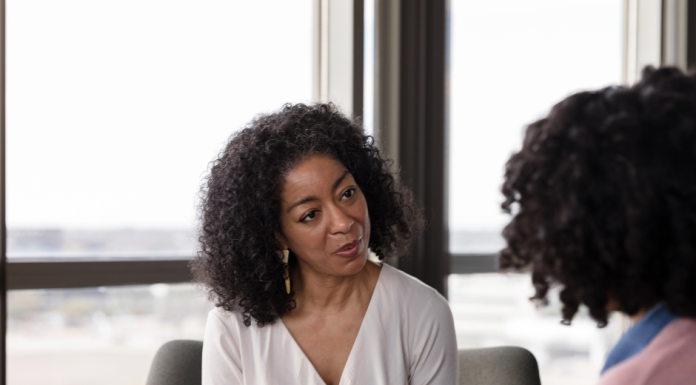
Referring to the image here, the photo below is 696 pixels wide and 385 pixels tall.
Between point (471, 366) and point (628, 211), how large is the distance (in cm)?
126

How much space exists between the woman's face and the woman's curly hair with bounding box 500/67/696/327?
757 mm

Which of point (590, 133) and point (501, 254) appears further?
point (501, 254)

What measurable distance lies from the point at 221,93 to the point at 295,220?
0.89 m

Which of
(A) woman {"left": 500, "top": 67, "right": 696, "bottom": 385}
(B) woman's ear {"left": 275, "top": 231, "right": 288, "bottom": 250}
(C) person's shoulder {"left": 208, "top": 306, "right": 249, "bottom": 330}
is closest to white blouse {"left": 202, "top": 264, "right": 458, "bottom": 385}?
(C) person's shoulder {"left": 208, "top": 306, "right": 249, "bottom": 330}

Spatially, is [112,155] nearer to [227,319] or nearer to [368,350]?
[227,319]

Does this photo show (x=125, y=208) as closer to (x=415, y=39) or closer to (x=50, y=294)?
(x=50, y=294)

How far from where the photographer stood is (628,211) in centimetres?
69

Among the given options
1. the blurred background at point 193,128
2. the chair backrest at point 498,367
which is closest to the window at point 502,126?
the blurred background at point 193,128

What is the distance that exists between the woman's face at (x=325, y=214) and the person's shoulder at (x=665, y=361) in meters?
0.87

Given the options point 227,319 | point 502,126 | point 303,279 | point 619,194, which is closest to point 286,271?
point 303,279

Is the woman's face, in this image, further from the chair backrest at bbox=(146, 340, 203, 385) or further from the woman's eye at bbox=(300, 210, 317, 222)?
the chair backrest at bbox=(146, 340, 203, 385)

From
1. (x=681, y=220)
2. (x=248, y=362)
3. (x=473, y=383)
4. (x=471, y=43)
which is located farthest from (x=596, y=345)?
(x=681, y=220)

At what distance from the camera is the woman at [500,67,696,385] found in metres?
0.69

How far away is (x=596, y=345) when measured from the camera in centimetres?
290
